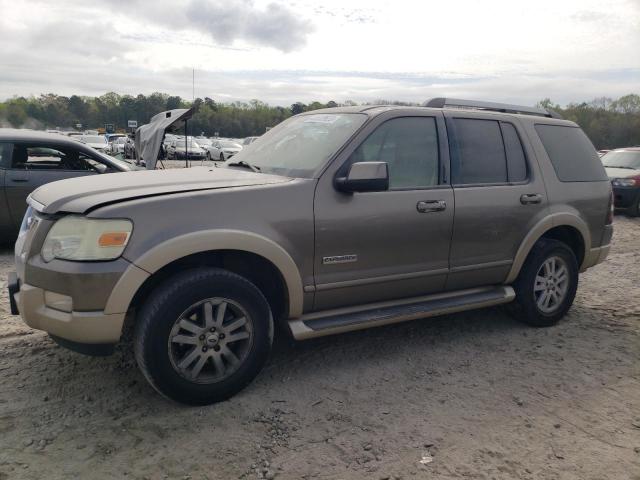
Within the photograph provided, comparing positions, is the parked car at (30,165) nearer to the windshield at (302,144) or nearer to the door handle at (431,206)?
the windshield at (302,144)

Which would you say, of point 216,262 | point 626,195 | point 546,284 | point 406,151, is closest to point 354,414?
point 216,262

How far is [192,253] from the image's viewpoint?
2961mm

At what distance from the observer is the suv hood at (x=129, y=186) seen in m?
2.89

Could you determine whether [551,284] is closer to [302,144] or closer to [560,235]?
[560,235]

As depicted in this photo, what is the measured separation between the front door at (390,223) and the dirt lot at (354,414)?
22.9 inches

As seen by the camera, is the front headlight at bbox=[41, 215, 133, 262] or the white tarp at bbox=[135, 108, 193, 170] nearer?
the front headlight at bbox=[41, 215, 133, 262]

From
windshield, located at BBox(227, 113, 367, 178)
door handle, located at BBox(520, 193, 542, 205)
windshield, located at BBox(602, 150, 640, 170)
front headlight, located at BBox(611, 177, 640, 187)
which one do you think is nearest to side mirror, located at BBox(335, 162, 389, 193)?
windshield, located at BBox(227, 113, 367, 178)

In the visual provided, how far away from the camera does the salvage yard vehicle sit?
283 cm

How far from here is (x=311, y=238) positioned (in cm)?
330

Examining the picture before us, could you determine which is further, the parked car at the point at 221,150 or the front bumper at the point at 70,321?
the parked car at the point at 221,150

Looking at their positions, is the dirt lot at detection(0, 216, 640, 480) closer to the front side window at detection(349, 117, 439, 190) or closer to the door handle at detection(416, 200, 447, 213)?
the door handle at detection(416, 200, 447, 213)

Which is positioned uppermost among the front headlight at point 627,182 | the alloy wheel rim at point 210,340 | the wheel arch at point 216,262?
the front headlight at point 627,182

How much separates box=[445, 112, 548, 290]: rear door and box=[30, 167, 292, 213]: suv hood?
4.70 ft

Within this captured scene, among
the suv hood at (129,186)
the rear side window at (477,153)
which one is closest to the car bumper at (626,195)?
the rear side window at (477,153)
